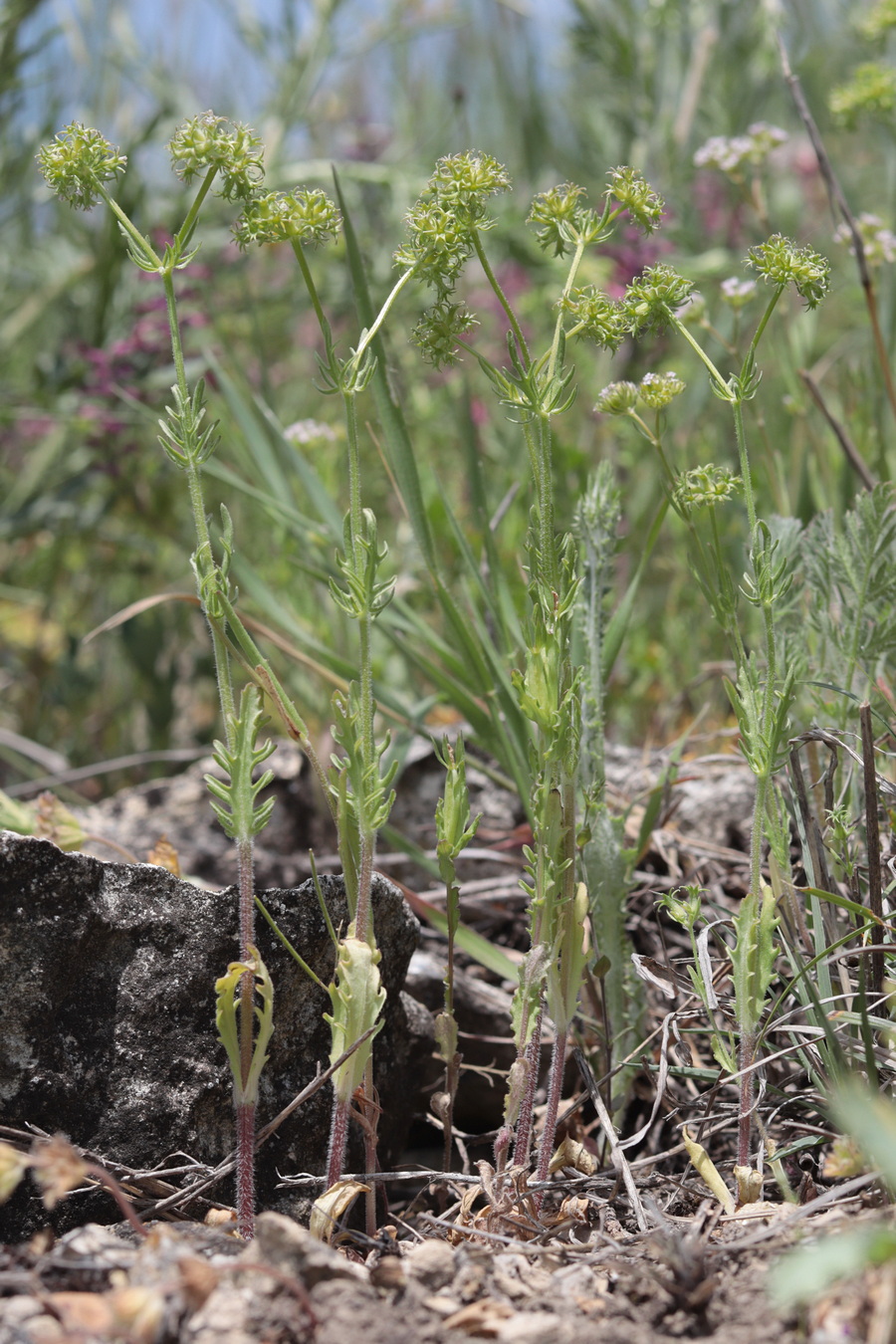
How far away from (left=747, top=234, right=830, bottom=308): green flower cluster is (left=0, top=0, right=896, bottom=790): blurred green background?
2.27 ft

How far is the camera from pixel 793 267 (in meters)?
1.03

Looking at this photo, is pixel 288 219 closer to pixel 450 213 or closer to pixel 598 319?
pixel 450 213

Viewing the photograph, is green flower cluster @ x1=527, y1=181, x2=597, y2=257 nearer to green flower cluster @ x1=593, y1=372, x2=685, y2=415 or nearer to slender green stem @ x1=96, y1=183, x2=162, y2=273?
green flower cluster @ x1=593, y1=372, x2=685, y2=415

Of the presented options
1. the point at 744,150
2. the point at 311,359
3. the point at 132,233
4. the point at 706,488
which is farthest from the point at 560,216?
the point at 311,359

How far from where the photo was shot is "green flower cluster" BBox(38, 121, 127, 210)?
98 centimetres

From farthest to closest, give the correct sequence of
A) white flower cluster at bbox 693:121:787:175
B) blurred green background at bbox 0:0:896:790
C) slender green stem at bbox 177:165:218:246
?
blurred green background at bbox 0:0:896:790 < white flower cluster at bbox 693:121:787:175 < slender green stem at bbox 177:165:218:246

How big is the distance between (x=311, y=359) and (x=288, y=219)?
8.15ft

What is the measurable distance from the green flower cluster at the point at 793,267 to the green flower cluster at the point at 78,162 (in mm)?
630

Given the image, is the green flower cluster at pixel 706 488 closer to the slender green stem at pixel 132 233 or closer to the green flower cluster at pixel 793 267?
the green flower cluster at pixel 793 267

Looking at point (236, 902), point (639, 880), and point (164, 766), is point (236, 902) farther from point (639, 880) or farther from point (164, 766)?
point (164, 766)

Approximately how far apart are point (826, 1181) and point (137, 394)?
247 cm

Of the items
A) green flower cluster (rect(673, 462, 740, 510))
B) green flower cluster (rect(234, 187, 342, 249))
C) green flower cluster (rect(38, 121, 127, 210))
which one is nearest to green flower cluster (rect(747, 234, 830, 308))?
green flower cluster (rect(673, 462, 740, 510))

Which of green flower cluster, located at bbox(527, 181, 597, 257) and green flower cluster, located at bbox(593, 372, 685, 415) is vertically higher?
green flower cluster, located at bbox(527, 181, 597, 257)

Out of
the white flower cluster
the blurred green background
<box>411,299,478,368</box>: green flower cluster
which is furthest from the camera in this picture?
the blurred green background
